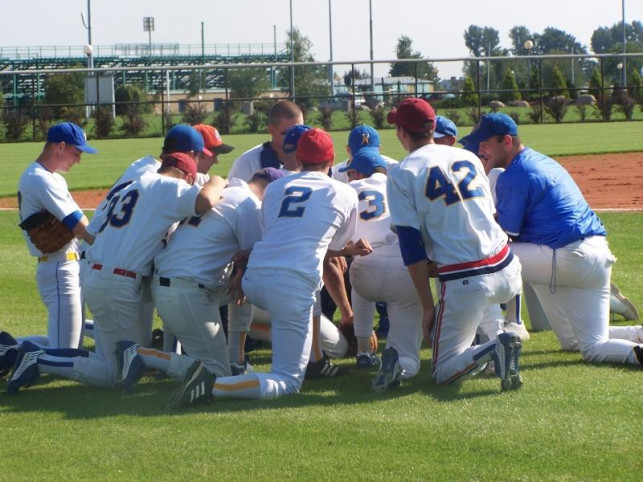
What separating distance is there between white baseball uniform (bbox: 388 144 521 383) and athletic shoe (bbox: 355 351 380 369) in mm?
871

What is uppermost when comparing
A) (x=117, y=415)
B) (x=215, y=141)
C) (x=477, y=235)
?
(x=215, y=141)

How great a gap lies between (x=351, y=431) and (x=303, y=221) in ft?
4.58

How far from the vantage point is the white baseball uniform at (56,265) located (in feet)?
21.9

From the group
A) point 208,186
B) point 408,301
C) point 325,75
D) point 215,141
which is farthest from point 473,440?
point 325,75

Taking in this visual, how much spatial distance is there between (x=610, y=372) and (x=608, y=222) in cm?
747

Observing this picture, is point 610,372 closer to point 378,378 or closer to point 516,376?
point 516,376

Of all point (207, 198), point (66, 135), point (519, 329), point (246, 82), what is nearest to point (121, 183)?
point (66, 135)

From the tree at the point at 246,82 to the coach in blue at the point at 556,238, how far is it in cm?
5721

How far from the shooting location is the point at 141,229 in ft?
19.9

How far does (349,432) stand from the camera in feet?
16.3

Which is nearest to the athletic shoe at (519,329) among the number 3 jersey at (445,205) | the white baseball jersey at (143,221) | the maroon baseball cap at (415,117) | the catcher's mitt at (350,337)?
the catcher's mitt at (350,337)

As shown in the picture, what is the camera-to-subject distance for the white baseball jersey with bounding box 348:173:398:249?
6492mm

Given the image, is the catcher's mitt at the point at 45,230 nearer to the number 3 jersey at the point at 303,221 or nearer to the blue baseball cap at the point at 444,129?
the number 3 jersey at the point at 303,221

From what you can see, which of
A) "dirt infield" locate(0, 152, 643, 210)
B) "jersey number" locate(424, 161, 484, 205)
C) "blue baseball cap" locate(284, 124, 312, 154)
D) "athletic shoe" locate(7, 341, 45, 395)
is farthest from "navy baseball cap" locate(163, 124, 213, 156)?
"dirt infield" locate(0, 152, 643, 210)
